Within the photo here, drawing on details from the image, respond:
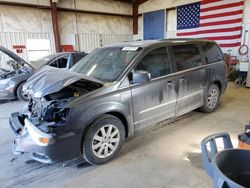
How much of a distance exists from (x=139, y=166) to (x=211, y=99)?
2.38 m

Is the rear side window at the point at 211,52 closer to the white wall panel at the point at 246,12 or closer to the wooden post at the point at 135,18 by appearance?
the white wall panel at the point at 246,12

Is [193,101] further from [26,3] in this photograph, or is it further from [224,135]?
[26,3]

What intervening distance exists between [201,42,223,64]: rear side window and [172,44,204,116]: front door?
25cm

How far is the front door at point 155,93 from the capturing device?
273 centimetres

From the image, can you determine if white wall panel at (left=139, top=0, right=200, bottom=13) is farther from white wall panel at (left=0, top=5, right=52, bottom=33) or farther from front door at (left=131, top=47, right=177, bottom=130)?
front door at (left=131, top=47, right=177, bottom=130)

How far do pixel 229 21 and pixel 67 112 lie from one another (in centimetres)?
851

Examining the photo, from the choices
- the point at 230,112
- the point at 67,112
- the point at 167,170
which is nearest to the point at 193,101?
the point at 230,112

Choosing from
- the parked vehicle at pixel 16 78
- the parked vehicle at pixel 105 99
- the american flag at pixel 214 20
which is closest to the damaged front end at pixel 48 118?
the parked vehicle at pixel 105 99

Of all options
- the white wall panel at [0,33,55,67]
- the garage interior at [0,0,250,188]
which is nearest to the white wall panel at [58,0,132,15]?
the garage interior at [0,0,250,188]

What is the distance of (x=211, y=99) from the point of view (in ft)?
13.3

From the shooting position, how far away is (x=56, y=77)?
8.14ft

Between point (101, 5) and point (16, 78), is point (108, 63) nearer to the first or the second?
point (16, 78)

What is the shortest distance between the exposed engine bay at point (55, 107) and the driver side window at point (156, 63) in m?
0.76

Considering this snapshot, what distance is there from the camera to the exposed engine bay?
85.3 inches
